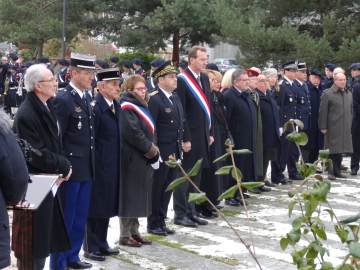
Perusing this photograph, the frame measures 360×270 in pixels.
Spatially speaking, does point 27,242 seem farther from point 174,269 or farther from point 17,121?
point 174,269

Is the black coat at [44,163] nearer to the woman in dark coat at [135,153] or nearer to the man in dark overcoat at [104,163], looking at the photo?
the man in dark overcoat at [104,163]

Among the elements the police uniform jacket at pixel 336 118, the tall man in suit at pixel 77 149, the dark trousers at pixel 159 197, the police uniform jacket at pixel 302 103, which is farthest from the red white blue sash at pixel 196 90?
the police uniform jacket at pixel 336 118

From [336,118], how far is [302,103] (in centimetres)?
63

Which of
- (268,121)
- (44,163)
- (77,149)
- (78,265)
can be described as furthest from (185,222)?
(44,163)

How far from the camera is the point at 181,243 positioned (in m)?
7.29

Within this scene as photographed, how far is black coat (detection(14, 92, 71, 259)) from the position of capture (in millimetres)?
5258

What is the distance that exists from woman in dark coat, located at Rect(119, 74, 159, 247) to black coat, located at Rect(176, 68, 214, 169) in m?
1.16

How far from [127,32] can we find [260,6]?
1169 centimetres

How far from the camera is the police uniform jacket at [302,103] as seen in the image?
11.7m

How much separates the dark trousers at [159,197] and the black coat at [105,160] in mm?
966

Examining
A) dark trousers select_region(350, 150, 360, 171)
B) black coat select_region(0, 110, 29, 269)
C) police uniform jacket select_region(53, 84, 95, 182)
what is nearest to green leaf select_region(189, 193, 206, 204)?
black coat select_region(0, 110, 29, 269)

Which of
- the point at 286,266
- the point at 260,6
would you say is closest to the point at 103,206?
the point at 286,266

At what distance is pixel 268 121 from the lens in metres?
10.4

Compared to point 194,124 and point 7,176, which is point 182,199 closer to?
point 194,124
